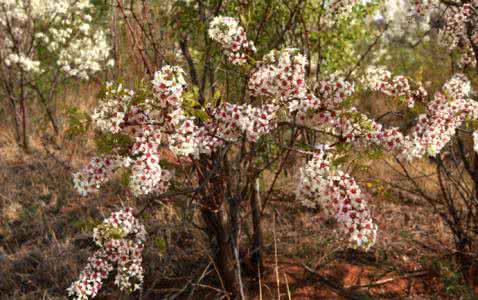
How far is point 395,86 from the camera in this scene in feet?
8.78

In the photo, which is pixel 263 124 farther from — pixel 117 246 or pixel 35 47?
pixel 35 47

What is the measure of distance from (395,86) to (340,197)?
0.89 meters

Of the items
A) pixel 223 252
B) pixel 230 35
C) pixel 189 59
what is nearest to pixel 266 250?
pixel 223 252

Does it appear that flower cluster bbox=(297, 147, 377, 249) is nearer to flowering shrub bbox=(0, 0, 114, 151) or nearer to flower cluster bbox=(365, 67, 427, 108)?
flower cluster bbox=(365, 67, 427, 108)

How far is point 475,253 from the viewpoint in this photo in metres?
3.45

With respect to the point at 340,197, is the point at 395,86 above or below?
above

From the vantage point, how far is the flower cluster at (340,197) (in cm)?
204

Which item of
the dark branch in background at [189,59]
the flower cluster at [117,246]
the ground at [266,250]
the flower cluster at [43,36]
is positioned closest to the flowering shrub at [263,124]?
the flower cluster at [117,246]

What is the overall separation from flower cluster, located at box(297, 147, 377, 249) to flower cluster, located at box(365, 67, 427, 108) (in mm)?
759

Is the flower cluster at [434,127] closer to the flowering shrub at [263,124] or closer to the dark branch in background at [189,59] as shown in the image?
the flowering shrub at [263,124]

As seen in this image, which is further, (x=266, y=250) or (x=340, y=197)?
(x=266, y=250)

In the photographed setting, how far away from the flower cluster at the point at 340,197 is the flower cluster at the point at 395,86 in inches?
29.9

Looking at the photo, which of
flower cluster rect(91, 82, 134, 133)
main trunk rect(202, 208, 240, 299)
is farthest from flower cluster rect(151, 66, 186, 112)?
main trunk rect(202, 208, 240, 299)

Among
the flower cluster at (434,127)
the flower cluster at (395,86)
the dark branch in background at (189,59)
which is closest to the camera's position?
the flower cluster at (434,127)
